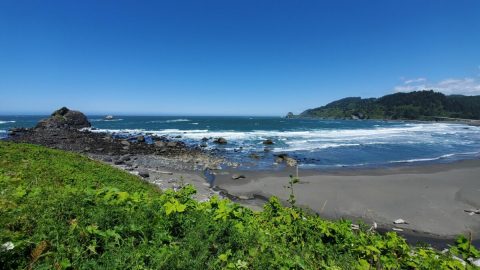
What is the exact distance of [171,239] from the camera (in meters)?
3.97

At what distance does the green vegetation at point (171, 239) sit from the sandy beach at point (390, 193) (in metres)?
6.46

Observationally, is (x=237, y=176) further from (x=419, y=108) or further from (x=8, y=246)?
(x=419, y=108)

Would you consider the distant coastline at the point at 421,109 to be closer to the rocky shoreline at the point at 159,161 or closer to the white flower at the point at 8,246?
the rocky shoreline at the point at 159,161

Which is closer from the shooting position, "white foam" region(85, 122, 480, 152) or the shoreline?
the shoreline

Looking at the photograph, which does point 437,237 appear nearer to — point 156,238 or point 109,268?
point 156,238

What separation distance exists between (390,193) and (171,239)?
14979mm

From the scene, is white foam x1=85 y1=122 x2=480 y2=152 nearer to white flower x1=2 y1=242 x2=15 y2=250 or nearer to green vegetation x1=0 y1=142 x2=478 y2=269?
green vegetation x1=0 y1=142 x2=478 y2=269

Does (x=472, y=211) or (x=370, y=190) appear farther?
(x=370, y=190)

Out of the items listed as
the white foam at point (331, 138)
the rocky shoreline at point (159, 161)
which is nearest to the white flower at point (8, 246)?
the rocky shoreline at point (159, 161)

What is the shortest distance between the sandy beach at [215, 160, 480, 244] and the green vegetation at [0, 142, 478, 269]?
646 centimetres

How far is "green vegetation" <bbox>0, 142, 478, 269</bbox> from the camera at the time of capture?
3319mm

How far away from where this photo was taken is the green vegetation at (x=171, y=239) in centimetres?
332

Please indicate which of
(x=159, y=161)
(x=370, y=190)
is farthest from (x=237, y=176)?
(x=159, y=161)

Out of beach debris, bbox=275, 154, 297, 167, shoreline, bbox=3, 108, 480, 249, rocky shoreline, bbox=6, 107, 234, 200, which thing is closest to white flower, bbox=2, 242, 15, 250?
shoreline, bbox=3, 108, 480, 249
